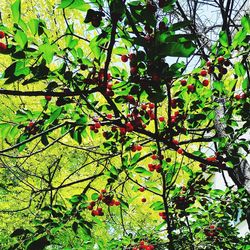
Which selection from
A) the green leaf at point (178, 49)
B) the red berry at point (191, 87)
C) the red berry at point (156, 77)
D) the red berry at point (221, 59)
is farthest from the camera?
the red berry at point (191, 87)

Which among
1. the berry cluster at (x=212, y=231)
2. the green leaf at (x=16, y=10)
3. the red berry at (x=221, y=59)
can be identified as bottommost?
the berry cluster at (x=212, y=231)

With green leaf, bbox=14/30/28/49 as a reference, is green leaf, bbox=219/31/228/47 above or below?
above

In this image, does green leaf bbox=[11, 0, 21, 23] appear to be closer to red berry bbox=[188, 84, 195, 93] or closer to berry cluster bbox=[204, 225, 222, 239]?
red berry bbox=[188, 84, 195, 93]

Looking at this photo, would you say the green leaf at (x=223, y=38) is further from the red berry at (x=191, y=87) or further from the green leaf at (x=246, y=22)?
the red berry at (x=191, y=87)

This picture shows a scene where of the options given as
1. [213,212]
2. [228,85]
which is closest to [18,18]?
[228,85]

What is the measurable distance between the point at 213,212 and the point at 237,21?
3.03 m

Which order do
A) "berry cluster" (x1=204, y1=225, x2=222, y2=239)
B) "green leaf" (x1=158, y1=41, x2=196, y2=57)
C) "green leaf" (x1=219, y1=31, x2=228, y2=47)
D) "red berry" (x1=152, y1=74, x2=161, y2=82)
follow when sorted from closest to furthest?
"green leaf" (x1=158, y1=41, x2=196, y2=57)
"red berry" (x1=152, y1=74, x2=161, y2=82)
"green leaf" (x1=219, y1=31, x2=228, y2=47)
"berry cluster" (x1=204, y1=225, x2=222, y2=239)

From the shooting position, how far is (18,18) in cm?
125

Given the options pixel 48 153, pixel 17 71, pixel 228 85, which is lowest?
pixel 17 71

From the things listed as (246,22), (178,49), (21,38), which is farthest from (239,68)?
(21,38)

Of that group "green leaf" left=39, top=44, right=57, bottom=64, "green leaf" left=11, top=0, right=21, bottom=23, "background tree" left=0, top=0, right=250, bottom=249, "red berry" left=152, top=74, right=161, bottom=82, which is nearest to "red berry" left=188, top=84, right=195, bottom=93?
"background tree" left=0, top=0, right=250, bottom=249

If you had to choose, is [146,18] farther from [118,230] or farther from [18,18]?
[118,230]

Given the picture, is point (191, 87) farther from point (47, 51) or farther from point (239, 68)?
point (47, 51)

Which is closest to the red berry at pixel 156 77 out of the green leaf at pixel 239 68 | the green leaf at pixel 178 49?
the green leaf at pixel 178 49
